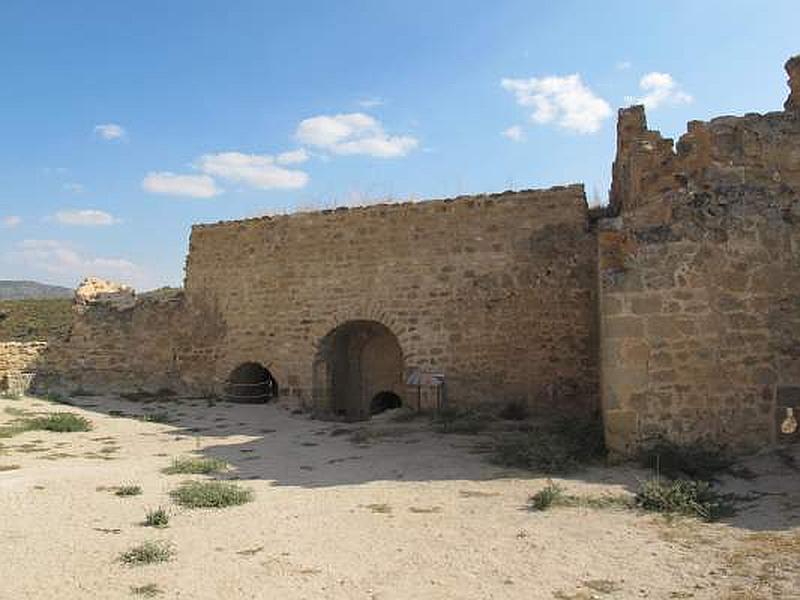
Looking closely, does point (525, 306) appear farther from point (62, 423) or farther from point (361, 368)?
point (62, 423)

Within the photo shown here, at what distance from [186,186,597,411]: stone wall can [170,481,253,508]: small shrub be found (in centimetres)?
568

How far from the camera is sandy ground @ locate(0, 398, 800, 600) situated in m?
4.07

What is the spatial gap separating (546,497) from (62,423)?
25.7ft

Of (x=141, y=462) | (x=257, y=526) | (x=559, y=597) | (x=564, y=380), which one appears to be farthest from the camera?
(x=564, y=380)

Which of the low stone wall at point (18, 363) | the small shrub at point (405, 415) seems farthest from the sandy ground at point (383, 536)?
the low stone wall at point (18, 363)

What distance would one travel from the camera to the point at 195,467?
7.47 meters

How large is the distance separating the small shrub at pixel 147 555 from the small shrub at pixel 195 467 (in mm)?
2681

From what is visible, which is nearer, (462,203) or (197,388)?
(462,203)

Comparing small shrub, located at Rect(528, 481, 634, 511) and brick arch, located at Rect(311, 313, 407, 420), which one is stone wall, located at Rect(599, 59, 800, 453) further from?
brick arch, located at Rect(311, 313, 407, 420)

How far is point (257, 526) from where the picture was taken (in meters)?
5.35

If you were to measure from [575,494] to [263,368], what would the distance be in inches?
366

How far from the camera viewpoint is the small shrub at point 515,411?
423 inches

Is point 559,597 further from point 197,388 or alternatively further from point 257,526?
point 197,388

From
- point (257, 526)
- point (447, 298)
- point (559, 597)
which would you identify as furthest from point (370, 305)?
point (559, 597)
